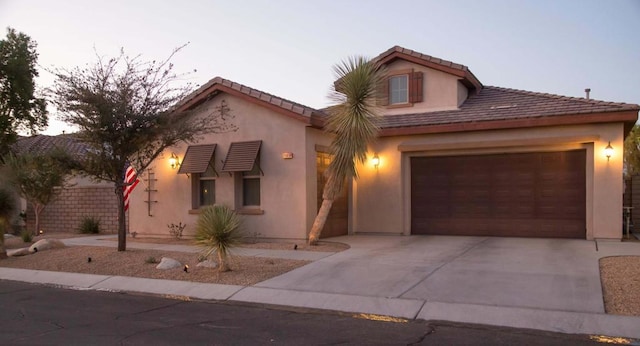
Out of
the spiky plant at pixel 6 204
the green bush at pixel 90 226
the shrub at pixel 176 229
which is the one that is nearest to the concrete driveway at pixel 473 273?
the shrub at pixel 176 229

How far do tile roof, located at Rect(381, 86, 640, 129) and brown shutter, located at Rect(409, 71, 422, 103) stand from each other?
66 centimetres

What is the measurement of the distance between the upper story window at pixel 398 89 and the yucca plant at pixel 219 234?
896 centimetres

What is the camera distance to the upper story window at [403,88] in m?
17.8

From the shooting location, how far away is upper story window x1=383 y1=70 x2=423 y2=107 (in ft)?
58.3

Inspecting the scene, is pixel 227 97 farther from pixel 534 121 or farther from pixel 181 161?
pixel 534 121

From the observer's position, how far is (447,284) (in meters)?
9.30

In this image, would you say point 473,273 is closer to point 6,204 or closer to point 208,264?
point 208,264

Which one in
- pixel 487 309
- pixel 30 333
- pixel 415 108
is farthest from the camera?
pixel 415 108

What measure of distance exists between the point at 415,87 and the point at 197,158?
24.3ft

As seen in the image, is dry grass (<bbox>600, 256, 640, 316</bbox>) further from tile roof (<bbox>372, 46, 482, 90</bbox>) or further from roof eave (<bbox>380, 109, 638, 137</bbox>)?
tile roof (<bbox>372, 46, 482, 90</bbox>)

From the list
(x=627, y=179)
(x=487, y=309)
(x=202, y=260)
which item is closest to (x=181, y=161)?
(x=202, y=260)

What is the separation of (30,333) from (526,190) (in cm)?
1265

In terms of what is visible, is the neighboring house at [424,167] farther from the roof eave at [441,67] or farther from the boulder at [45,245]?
the boulder at [45,245]

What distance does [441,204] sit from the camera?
16.3 metres
